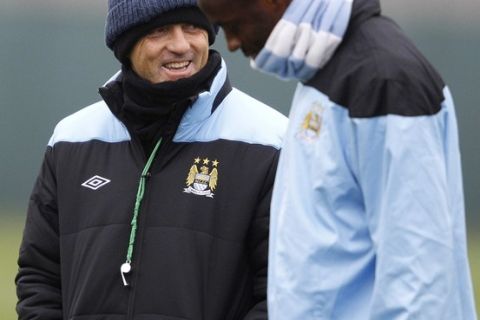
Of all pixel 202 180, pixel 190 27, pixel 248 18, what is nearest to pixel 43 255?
pixel 202 180

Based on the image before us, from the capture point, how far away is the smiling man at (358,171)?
258 cm

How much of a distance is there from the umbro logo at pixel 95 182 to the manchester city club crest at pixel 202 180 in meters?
0.24

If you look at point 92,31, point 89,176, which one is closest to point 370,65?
point 89,176

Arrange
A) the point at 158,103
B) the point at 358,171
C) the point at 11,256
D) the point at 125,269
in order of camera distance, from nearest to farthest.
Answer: the point at 358,171 < the point at 125,269 < the point at 158,103 < the point at 11,256

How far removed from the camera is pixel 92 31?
30.3ft

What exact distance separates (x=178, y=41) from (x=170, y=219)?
1.65 ft

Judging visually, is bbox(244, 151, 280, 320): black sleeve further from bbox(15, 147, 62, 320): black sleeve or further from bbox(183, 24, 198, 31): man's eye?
bbox(15, 147, 62, 320): black sleeve

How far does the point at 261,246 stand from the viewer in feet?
11.7

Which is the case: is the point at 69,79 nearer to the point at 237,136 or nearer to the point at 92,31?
the point at 92,31

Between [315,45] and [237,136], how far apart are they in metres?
0.99

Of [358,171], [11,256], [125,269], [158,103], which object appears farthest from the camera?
[11,256]

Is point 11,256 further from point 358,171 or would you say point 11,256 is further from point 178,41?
point 358,171

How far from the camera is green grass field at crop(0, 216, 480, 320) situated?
908 cm

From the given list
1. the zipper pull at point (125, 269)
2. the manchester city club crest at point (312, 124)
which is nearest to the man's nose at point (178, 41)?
the zipper pull at point (125, 269)
